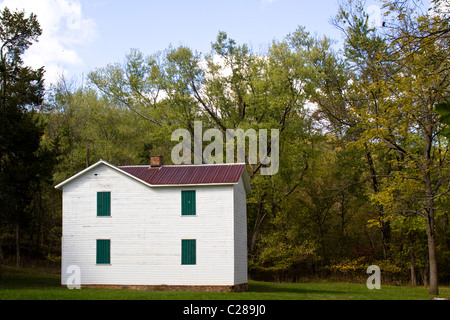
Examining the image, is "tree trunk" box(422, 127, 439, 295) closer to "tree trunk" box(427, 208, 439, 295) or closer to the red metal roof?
"tree trunk" box(427, 208, 439, 295)

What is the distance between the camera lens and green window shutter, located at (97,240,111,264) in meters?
26.8

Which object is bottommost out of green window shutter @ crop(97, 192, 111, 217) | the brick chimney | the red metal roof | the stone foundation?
the stone foundation

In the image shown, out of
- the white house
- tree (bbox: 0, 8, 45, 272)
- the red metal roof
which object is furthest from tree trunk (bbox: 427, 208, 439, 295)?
tree (bbox: 0, 8, 45, 272)

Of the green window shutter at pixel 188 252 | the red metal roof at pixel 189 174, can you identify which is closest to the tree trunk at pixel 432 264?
the red metal roof at pixel 189 174

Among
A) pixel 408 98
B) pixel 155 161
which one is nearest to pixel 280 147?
pixel 155 161

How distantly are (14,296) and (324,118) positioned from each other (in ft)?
82.9

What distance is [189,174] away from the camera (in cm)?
2755

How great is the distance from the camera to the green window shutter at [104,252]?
26.8m

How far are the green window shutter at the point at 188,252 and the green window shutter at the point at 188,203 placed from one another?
4.76ft

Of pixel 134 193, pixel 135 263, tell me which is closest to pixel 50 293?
pixel 135 263

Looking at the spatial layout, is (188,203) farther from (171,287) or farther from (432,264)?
(432,264)

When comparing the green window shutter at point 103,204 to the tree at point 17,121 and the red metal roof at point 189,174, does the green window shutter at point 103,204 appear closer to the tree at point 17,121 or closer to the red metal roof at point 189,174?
the red metal roof at point 189,174

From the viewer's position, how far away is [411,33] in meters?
16.3

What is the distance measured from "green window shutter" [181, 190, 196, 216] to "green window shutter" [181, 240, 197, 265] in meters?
1.45
